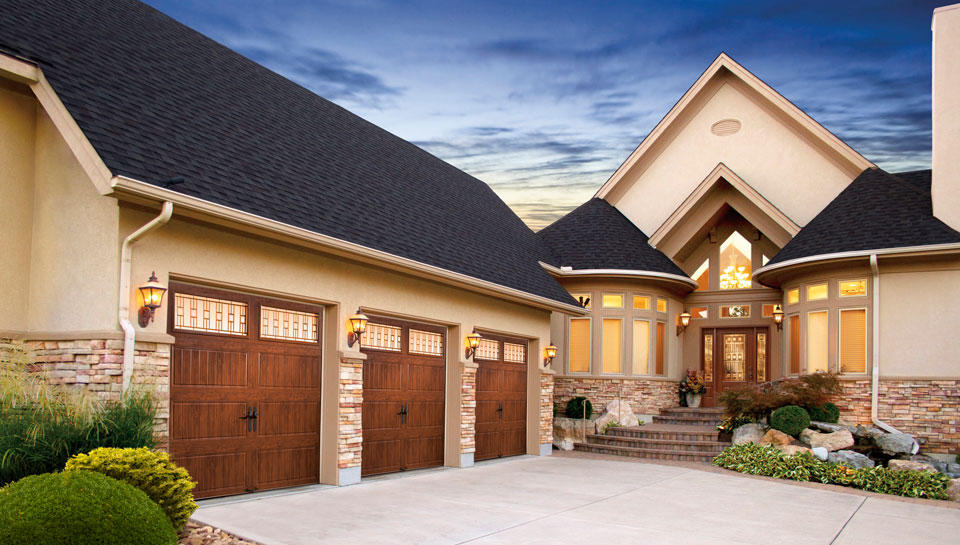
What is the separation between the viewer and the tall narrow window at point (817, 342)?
61.1ft

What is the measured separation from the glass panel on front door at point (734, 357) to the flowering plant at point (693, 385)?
2.66 feet

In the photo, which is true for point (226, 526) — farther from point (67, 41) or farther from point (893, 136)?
point (893, 136)

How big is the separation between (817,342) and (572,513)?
10689mm

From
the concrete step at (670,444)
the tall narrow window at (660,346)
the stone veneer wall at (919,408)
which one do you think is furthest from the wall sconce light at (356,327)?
the tall narrow window at (660,346)

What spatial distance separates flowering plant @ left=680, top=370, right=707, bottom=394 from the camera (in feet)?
72.0

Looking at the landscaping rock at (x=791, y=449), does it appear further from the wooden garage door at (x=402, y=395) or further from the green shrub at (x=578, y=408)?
the wooden garage door at (x=402, y=395)

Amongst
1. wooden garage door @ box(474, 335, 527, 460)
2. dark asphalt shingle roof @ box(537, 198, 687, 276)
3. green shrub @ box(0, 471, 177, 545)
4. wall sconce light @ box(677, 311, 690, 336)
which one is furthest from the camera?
wall sconce light @ box(677, 311, 690, 336)

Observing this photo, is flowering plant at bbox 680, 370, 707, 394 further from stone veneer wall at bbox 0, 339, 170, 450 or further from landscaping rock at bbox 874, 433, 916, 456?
stone veneer wall at bbox 0, 339, 170, 450

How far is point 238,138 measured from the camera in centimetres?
1173

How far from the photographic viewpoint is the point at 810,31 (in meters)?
21.8

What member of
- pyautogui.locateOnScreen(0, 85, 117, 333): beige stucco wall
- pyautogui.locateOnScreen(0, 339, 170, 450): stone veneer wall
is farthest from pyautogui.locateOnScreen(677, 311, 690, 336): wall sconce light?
pyautogui.locateOnScreen(0, 85, 117, 333): beige stucco wall

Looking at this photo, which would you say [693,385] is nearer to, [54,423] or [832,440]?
[832,440]

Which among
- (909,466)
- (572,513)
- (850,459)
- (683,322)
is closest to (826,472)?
(850,459)

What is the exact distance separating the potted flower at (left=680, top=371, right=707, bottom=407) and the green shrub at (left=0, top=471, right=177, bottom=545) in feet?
57.8
